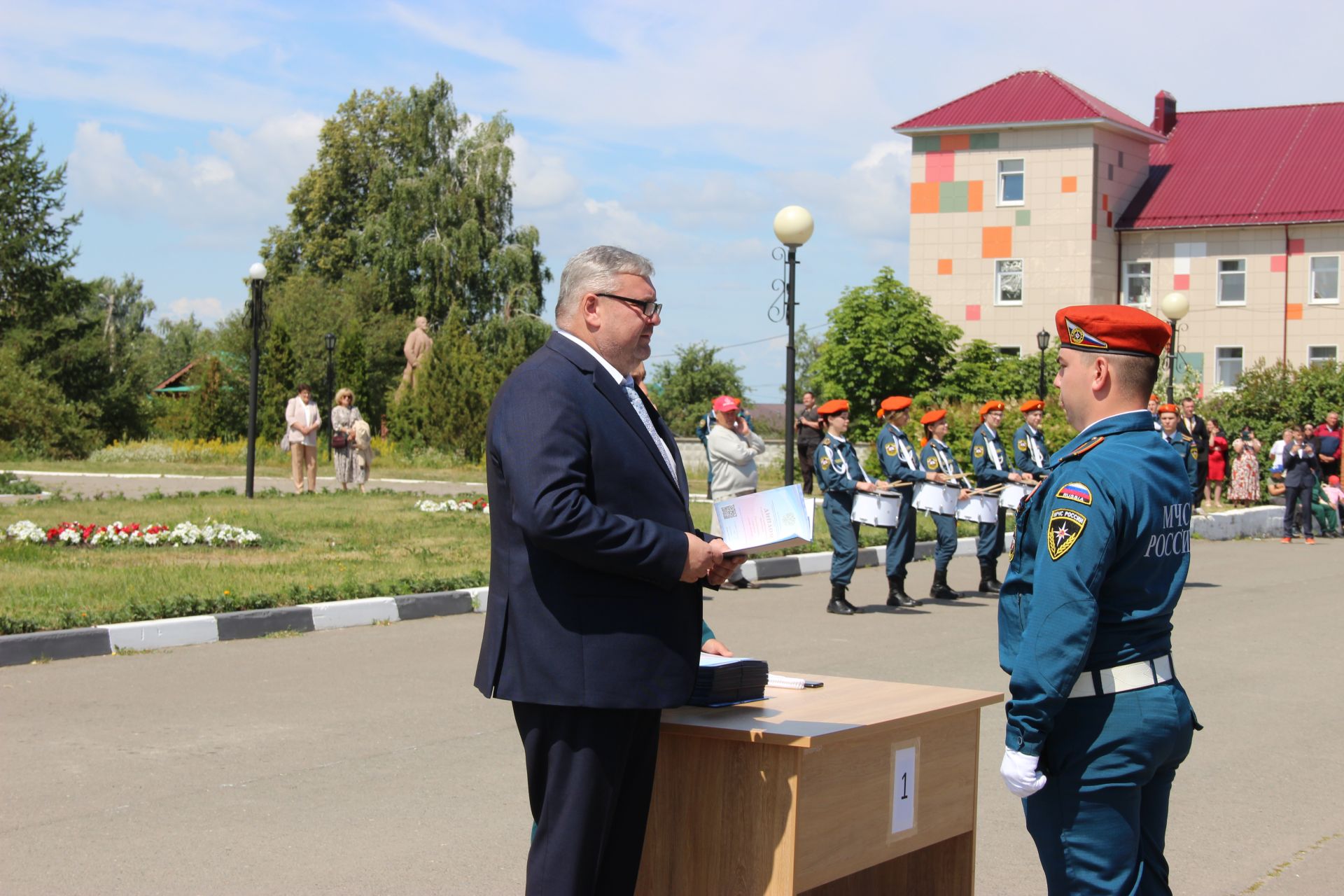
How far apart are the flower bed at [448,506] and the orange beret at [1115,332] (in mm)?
16574

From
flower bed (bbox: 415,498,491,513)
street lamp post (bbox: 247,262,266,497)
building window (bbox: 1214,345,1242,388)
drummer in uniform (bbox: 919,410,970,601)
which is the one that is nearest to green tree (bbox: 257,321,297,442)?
street lamp post (bbox: 247,262,266,497)

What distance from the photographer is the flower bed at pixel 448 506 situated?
19562mm

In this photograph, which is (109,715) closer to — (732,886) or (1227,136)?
(732,886)

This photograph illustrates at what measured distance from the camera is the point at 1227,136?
5172 cm

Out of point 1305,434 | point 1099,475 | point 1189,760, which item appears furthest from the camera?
point 1305,434

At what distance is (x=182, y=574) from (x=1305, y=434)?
20.3 m

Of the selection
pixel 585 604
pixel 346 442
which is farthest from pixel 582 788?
pixel 346 442

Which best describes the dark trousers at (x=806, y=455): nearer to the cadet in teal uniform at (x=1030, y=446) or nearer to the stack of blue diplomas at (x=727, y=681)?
the cadet in teal uniform at (x=1030, y=446)

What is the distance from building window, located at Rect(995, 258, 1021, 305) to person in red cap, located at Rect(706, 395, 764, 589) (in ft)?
118

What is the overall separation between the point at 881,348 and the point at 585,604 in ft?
128

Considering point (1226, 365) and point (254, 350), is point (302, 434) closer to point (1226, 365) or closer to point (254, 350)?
point (254, 350)

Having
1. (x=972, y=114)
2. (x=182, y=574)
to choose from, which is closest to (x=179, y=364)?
(x=972, y=114)

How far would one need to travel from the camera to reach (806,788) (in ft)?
10.8

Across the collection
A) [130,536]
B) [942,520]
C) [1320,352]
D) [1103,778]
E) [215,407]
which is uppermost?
[1320,352]
